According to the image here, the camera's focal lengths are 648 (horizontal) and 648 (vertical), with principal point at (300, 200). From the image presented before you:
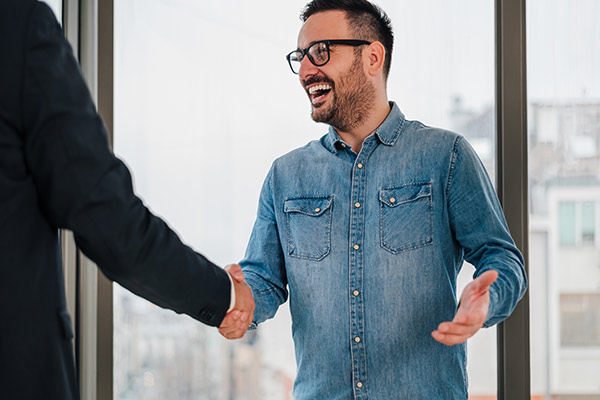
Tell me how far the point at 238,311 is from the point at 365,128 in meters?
0.59

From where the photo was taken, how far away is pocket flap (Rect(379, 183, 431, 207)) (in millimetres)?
1590

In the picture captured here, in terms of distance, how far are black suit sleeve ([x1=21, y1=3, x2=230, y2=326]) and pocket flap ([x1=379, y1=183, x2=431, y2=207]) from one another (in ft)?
1.95

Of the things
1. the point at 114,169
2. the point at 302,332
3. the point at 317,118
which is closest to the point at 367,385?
the point at 302,332

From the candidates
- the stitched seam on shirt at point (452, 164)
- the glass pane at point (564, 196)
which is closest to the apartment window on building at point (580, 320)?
the glass pane at point (564, 196)

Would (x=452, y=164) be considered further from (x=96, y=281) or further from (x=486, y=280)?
(x=96, y=281)

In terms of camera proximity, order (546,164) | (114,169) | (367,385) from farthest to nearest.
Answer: (546,164)
(367,385)
(114,169)

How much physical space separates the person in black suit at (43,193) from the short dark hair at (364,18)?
88 cm

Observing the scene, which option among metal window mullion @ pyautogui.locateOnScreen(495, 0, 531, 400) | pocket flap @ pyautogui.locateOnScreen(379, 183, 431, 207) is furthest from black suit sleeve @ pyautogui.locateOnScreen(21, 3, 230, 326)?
metal window mullion @ pyautogui.locateOnScreen(495, 0, 531, 400)

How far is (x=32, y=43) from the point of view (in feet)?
3.26

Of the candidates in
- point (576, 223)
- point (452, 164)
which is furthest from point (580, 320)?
point (452, 164)

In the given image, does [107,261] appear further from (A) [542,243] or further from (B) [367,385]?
(A) [542,243]

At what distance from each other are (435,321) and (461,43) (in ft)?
2.96

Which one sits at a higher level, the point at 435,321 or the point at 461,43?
the point at 461,43

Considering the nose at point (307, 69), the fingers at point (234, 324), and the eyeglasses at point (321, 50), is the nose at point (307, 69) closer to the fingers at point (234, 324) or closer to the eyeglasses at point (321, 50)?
the eyeglasses at point (321, 50)
